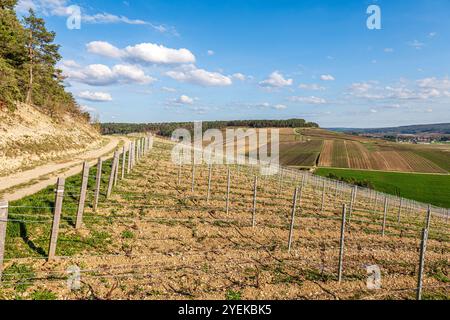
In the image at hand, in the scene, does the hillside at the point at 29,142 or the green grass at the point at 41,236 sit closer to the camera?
the green grass at the point at 41,236

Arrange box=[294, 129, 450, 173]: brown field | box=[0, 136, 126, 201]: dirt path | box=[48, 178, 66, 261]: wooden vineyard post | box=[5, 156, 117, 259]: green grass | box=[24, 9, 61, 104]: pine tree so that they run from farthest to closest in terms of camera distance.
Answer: box=[294, 129, 450, 173]: brown field
box=[24, 9, 61, 104]: pine tree
box=[0, 136, 126, 201]: dirt path
box=[5, 156, 117, 259]: green grass
box=[48, 178, 66, 261]: wooden vineyard post

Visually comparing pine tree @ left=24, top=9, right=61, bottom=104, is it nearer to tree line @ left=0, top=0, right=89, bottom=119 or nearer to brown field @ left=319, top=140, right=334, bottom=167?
tree line @ left=0, top=0, right=89, bottom=119

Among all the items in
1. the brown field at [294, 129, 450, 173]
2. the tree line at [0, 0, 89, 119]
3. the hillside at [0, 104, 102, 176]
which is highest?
the tree line at [0, 0, 89, 119]

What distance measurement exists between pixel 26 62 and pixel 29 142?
14.2m

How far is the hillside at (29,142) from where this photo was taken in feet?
70.3

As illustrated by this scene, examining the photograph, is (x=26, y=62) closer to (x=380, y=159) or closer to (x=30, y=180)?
(x=30, y=180)

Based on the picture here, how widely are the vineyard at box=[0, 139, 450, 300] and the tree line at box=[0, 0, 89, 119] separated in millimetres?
15772

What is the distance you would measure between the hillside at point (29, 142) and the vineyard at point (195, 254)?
946cm

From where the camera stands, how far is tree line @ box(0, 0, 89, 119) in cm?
2520

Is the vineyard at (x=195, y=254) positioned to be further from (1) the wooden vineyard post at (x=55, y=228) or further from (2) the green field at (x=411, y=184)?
(2) the green field at (x=411, y=184)

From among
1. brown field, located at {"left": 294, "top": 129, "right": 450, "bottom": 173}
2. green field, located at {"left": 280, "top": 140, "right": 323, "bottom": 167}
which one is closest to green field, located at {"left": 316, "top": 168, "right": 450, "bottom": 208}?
brown field, located at {"left": 294, "top": 129, "right": 450, "bottom": 173}

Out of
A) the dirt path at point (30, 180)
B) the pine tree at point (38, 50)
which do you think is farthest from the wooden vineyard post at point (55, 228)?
the pine tree at point (38, 50)

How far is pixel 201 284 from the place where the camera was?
746 centimetres

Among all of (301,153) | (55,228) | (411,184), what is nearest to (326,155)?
(301,153)
